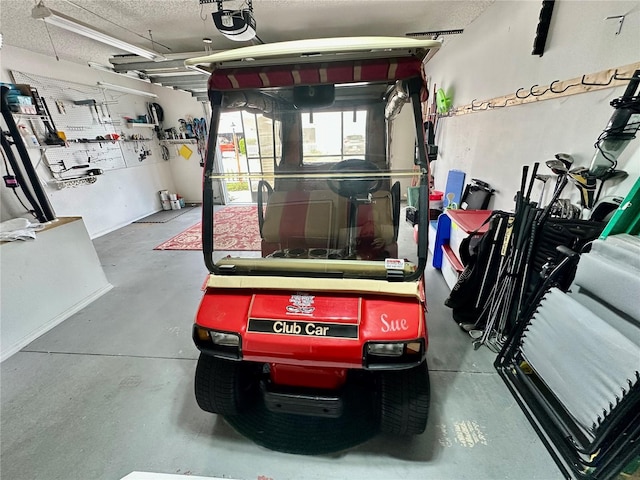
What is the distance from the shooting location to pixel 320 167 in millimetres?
2223

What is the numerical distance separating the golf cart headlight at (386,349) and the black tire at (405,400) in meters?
0.28

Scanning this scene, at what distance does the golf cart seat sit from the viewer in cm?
174

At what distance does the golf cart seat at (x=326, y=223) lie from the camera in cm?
174

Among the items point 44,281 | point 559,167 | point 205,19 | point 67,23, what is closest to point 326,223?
point 559,167

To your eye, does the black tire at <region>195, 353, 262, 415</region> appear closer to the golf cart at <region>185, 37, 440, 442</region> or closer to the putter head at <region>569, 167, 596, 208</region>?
the golf cart at <region>185, 37, 440, 442</region>

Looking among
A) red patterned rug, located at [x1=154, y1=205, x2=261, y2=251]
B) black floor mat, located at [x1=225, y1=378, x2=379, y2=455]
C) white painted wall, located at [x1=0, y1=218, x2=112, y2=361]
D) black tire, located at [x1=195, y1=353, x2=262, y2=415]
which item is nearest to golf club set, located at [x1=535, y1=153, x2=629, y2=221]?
black floor mat, located at [x1=225, y1=378, x2=379, y2=455]

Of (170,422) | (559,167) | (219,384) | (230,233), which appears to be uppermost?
(559,167)

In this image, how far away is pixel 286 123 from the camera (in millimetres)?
2285

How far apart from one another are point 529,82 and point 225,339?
325cm

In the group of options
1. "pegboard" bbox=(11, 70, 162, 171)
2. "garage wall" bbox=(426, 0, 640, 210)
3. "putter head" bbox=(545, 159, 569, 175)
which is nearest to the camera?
"garage wall" bbox=(426, 0, 640, 210)

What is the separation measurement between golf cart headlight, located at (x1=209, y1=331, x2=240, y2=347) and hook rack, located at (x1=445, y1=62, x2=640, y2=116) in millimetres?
2451

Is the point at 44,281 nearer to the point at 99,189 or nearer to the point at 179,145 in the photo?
the point at 99,189

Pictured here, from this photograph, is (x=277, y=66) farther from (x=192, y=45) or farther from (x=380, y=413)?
(x=192, y=45)

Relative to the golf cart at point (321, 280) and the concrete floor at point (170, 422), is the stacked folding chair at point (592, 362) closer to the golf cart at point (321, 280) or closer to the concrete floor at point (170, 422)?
the concrete floor at point (170, 422)
